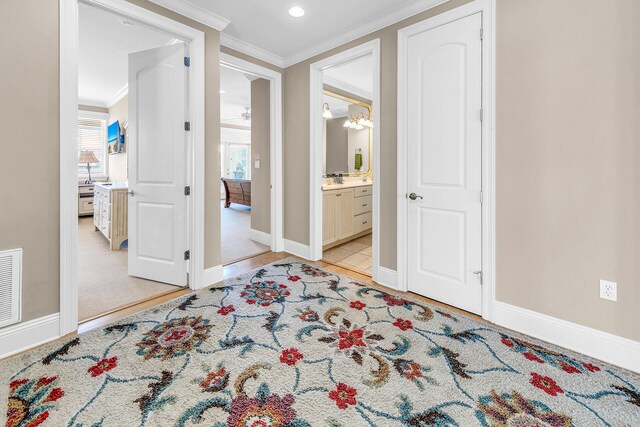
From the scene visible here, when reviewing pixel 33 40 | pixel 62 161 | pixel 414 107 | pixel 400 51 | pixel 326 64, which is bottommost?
pixel 62 161

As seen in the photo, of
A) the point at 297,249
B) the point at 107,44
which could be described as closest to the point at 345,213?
the point at 297,249

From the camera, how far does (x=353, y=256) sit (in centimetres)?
393

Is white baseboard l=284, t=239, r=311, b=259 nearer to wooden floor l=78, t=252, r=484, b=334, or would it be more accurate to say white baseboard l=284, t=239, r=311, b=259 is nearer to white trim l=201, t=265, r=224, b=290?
wooden floor l=78, t=252, r=484, b=334

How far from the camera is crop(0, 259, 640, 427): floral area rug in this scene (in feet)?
4.38

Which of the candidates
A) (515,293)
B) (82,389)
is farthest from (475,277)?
(82,389)

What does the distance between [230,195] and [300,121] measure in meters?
5.24

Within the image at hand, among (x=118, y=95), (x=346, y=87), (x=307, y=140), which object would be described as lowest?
(x=307, y=140)

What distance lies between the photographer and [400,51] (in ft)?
8.73

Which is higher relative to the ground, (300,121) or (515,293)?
(300,121)

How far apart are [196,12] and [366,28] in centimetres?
158

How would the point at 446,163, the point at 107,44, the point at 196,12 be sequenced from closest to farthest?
the point at 446,163 → the point at 196,12 → the point at 107,44

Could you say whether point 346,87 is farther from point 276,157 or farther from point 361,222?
point 361,222

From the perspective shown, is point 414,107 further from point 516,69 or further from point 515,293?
point 515,293

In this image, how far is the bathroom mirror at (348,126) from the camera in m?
4.81
